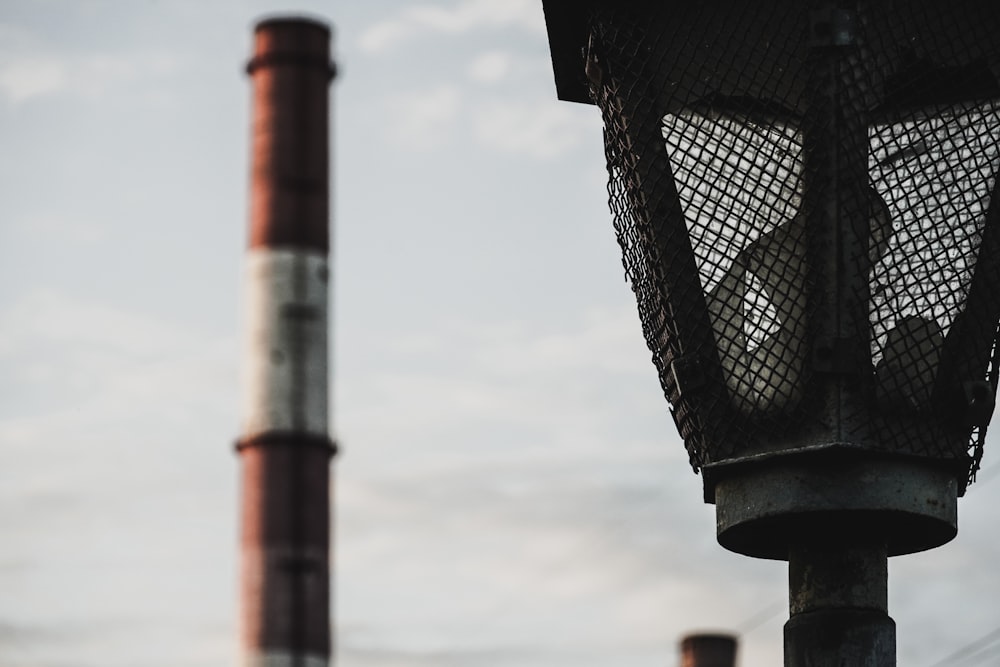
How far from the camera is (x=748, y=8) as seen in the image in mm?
15750

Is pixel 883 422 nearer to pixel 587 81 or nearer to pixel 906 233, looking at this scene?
pixel 906 233

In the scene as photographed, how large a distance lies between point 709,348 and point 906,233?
65.2 inches

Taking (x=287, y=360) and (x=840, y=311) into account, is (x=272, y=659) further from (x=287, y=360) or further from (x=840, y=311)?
(x=840, y=311)

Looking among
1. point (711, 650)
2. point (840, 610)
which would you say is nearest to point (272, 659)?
point (840, 610)

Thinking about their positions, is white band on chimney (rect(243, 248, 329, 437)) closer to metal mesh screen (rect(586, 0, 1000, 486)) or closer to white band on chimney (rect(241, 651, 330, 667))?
white band on chimney (rect(241, 651, 330, 667))

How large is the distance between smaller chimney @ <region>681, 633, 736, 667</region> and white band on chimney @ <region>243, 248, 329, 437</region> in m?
6.94

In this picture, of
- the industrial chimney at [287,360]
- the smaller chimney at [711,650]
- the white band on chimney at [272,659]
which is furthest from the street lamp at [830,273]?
the white band on chimney at [272,659]

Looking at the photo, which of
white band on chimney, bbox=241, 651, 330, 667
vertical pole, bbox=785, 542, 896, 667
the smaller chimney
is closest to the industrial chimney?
white band on chimney, bbox=241, 651, 330, 667

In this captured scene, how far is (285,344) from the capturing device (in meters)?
11.8

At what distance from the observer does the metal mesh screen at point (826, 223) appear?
15.0m

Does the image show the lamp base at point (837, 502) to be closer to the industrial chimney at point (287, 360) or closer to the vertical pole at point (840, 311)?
the vertical pole at point (840, 311)

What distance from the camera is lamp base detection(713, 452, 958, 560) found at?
14953 millimetres

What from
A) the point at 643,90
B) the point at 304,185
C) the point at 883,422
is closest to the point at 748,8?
the point at 643,90

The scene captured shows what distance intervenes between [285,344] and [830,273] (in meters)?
4.73
